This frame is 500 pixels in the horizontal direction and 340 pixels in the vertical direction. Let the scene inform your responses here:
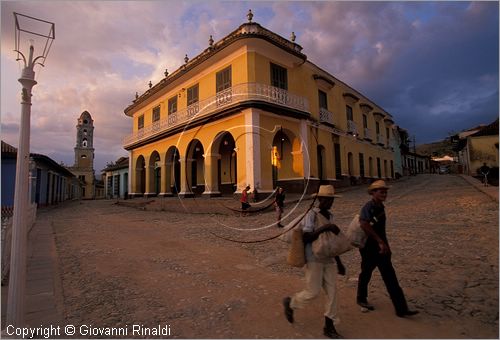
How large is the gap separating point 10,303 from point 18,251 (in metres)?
0.49

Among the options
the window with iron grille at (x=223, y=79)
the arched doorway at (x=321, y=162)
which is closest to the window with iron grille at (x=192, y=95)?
the window with iron grille at (x=223, y=79)

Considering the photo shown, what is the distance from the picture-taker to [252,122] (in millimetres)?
13633

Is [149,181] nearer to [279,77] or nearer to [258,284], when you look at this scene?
[279,77]

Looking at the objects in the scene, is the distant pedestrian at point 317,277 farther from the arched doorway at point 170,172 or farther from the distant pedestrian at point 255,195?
the arched doorway at point 170,172

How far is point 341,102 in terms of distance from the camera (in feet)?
70.8

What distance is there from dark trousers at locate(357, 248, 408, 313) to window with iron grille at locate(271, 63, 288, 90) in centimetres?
1297

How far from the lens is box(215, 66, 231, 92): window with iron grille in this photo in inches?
611

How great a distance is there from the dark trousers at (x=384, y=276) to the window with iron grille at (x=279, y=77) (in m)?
13.0

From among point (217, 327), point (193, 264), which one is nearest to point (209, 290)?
point (217, 327)

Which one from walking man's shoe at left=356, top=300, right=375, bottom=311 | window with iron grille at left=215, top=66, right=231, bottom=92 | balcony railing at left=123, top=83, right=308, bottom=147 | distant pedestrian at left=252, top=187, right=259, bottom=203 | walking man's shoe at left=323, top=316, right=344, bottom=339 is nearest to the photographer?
walking man's shoe at left=323, top=316, right=344, bottom=339

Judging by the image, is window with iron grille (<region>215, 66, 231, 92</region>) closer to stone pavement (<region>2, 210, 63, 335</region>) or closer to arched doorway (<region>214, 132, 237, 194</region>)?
arched doorway (<region>214, 132, 237, 194</region>)

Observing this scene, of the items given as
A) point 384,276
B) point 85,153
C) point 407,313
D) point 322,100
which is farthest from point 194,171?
point 85,153

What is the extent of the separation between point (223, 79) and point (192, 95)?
10.5ft

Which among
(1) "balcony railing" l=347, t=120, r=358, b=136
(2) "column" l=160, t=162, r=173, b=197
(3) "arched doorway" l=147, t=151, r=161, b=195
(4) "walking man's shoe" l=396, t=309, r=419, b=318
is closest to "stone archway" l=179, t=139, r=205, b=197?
(2) "column" l=160, t=162, r=173, b=197
